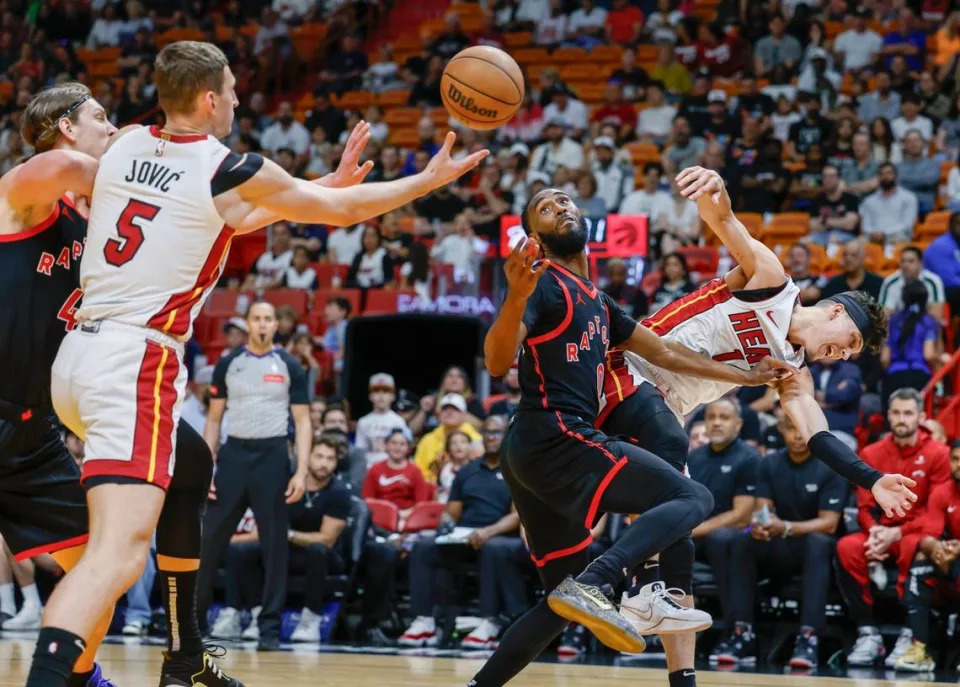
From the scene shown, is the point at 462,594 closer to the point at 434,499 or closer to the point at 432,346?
the point at 434,499

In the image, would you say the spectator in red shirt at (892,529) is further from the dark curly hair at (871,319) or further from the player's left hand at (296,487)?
the player's left hand at (296,487)

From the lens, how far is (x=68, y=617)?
4.16m

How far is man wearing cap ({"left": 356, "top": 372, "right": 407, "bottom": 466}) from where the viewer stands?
497 inches

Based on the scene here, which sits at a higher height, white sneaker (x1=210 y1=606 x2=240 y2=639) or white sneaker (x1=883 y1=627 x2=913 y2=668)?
white sneaker (x1=883 y1=627 x2=913 y2=668)

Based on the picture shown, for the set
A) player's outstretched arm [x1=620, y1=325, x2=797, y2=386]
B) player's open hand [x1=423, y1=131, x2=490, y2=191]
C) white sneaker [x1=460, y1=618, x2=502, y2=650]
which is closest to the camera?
player's open hand [x1=423, y1=131, x2=490, y2=191]

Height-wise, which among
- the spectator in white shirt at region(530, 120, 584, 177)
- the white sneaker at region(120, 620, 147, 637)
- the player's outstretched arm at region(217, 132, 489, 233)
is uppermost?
the spectator in white shirt at region(530, 120, 584, 177)

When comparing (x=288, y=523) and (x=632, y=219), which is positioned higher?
(x=632, y=219)

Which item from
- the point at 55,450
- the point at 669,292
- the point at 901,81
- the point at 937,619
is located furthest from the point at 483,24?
the point at 55,450

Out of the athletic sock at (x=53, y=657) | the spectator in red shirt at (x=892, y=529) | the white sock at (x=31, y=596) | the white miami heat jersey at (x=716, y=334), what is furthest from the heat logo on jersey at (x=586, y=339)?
the white sock at (x=31, y=596)

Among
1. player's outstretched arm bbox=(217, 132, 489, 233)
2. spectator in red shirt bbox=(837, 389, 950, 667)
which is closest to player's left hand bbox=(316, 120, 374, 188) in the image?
player's outstretched arm bbox=(217, 132, 489, 233)

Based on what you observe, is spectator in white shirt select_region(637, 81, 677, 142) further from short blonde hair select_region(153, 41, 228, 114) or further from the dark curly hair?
short blonde hair select_region(153, 41, 228, 114)

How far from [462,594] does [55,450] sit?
19.5 ft

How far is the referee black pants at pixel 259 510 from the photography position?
10062 mm

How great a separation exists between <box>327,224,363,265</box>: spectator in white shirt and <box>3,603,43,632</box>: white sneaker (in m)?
7.04
